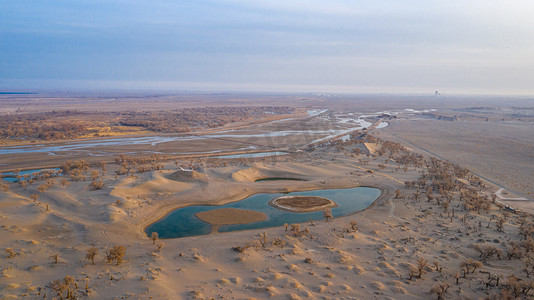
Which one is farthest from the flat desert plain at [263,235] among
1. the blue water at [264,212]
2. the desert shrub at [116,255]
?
the blue water at [264,212]

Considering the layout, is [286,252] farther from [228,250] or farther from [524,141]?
[524,141]

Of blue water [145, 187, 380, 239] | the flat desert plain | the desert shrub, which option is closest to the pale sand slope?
the flat desert plain

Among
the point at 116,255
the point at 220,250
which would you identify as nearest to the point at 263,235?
the point at 220,250

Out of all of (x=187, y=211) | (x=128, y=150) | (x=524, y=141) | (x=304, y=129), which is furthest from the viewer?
(x=304, y=129)

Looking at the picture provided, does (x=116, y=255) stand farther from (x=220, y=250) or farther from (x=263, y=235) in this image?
→ (x=263, y=235)

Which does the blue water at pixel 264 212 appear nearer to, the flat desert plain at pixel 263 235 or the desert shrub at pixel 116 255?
the flat desert plain at pixel 263 235

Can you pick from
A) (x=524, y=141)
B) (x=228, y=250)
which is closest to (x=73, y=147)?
(x=228, y=250)
